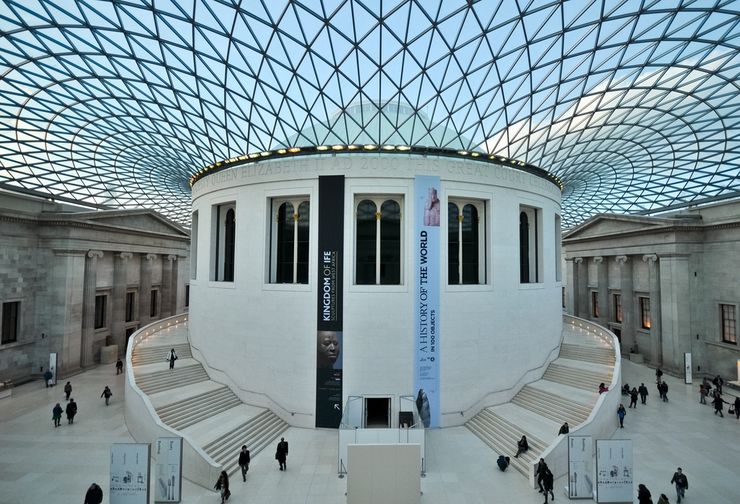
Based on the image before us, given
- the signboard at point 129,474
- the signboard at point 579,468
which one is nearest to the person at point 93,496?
the signboard at point 129,474

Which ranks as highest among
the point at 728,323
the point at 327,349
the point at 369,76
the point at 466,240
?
the point at 369,76

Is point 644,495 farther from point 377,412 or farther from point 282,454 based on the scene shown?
point 282,454

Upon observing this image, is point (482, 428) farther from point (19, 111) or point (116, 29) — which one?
point (19, 111)

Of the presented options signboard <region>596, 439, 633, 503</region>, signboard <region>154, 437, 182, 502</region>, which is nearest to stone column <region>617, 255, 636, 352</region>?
signboard <region>596, 439, 633, 503</region>

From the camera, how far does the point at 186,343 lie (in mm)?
28312

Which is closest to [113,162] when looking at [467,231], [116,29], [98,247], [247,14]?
[98,247]

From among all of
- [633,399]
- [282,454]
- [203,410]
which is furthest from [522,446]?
[203,410]

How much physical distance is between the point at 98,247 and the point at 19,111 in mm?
11978

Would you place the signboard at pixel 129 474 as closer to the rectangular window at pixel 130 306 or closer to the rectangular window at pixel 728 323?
the rectangular window at pixel 130 306

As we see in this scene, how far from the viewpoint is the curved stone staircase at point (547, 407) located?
17.2 metres

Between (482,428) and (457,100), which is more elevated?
(457,100)

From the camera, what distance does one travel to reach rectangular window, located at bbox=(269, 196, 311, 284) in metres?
22.0

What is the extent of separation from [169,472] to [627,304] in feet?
137

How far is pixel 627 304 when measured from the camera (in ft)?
125
